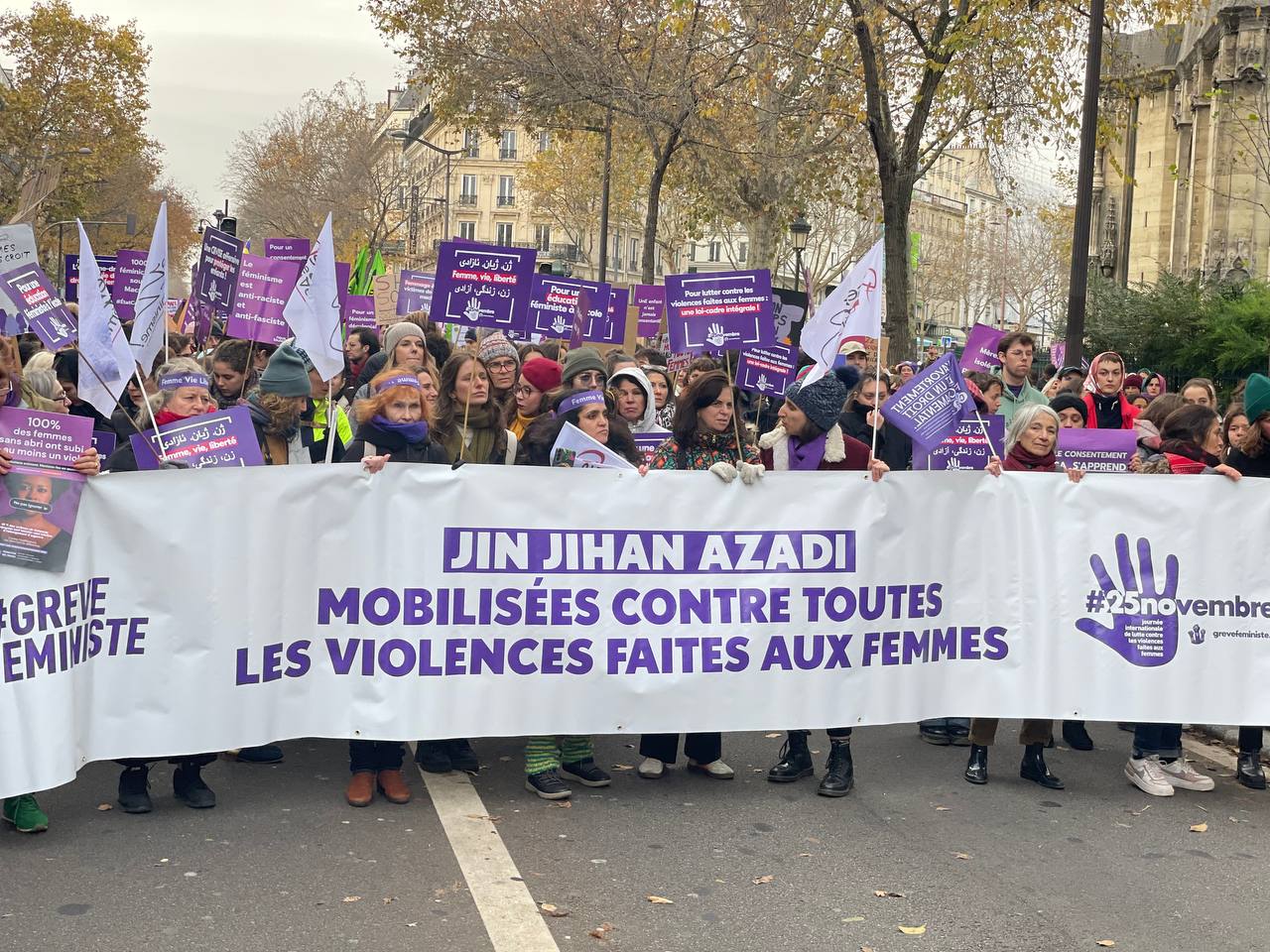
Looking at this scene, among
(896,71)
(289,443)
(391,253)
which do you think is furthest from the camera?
(391,253)

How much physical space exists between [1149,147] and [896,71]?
2652 centimetres

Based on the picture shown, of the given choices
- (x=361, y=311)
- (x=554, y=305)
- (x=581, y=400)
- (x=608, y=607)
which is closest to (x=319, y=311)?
(x=581, y=400)

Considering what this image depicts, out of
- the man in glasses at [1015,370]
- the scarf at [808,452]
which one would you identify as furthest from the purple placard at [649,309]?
the scarf at [808,452]

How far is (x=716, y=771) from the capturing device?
267 inches

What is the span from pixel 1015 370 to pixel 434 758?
4782 millimetres

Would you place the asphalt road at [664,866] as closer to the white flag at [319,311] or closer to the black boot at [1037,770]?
the black boot at [1037,770]

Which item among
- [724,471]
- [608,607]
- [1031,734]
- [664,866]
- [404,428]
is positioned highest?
[404,428]

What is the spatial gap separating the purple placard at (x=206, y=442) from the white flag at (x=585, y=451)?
131 cm

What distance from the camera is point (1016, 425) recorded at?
7383 millimetres

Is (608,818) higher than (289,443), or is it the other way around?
(289,443)

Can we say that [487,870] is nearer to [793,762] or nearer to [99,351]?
[793,762]

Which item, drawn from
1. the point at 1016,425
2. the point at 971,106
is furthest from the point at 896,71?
the point at 1016,425

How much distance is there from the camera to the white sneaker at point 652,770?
265 inches

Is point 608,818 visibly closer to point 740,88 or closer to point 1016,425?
point 1016,425
